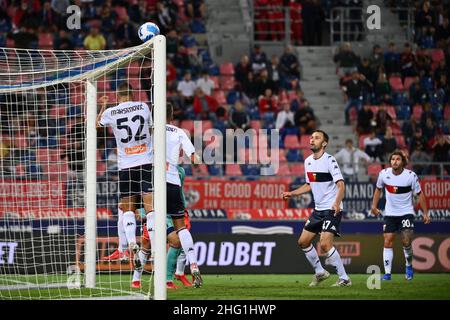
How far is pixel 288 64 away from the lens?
91.8 ft

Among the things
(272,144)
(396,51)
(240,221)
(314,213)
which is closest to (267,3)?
(396,51)

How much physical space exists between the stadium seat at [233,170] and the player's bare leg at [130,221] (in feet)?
32.5

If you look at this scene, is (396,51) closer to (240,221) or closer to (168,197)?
(240,221)

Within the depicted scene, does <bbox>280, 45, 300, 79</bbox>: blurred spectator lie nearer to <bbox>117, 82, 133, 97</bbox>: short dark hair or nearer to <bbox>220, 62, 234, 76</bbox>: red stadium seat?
<bbox>220, 62, 234, 76</bbox>: red stadium seat

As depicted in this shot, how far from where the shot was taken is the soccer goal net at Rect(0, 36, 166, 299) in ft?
44.6

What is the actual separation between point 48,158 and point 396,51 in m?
13.2

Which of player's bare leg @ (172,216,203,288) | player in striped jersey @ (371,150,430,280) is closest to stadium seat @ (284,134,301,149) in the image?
player in striped jersey @ (371,150,430,280)

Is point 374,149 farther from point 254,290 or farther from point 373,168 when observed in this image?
point 254,290

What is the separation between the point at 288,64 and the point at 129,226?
15.0 metres

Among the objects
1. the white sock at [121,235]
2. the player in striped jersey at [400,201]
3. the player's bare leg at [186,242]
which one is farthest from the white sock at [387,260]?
the white sock at [121,235]

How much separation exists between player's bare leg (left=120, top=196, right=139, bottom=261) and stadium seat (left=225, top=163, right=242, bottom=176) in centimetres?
989

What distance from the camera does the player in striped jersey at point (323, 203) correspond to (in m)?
15.0

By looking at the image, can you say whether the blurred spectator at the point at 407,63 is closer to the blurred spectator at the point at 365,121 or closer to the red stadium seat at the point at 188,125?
Result: the blurred spectator at the point at 365,121

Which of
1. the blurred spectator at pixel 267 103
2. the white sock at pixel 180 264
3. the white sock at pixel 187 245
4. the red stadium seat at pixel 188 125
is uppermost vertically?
the blurred spectator at pixel 267 103
